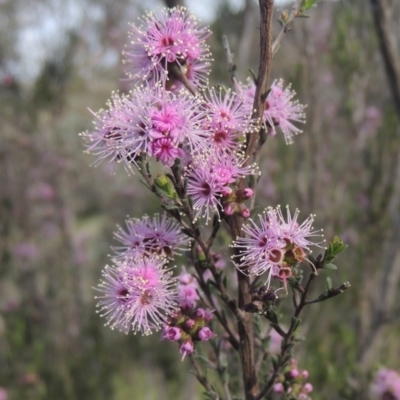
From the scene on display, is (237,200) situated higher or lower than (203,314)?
higher

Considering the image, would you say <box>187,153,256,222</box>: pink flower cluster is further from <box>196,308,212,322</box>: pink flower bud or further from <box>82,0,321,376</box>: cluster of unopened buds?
<box>196,308,212,322</box>: pink flower bud

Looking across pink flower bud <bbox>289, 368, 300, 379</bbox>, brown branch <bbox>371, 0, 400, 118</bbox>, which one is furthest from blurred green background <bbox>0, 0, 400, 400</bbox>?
pink flower bud <bbox>289, 368, 300, 379</bbox>

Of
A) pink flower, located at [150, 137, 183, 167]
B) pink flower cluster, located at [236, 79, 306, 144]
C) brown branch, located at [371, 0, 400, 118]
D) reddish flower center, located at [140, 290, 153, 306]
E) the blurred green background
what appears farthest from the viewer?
the blurred green background

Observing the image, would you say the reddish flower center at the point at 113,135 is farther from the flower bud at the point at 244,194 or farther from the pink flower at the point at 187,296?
the pink flower at the point at 187,296

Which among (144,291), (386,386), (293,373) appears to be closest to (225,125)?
(144,291)

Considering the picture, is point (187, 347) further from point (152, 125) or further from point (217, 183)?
point (152, 125)

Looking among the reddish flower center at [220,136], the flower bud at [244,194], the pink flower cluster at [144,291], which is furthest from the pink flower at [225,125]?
the pink flower cluster at [144,291]
